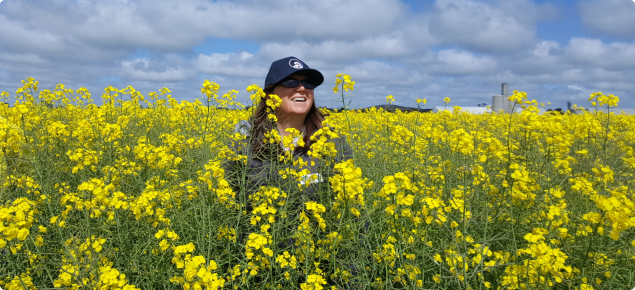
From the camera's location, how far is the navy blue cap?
2.62 metres

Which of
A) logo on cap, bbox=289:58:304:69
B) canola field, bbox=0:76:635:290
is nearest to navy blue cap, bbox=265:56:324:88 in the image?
logo on cap, bbox=289:58:304:69

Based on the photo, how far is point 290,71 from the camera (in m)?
2.60

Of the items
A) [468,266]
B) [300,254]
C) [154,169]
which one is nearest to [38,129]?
[154,169]

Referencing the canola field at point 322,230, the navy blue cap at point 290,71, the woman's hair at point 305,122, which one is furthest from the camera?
the woman's hair at point 305,122

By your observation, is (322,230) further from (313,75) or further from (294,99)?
(313,75)

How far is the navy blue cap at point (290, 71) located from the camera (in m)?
2.62

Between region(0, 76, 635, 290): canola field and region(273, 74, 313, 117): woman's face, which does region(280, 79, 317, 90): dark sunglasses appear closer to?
region(273, 74, 313, 117): woman's face

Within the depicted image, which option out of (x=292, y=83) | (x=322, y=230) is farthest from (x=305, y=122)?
(x=322, y=230)

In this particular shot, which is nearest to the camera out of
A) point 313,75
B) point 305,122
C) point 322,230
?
point 322,230

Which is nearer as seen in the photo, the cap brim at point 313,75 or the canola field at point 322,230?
the canola field at point 322,230

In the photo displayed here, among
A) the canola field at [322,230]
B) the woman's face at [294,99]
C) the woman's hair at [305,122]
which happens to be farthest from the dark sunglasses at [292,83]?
the canola field at [322,230]

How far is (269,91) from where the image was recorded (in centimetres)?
286

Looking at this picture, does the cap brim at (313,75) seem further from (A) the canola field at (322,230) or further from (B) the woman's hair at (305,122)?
(A) the canola field at (322,230)

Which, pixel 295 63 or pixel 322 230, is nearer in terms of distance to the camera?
pixel 322 230
